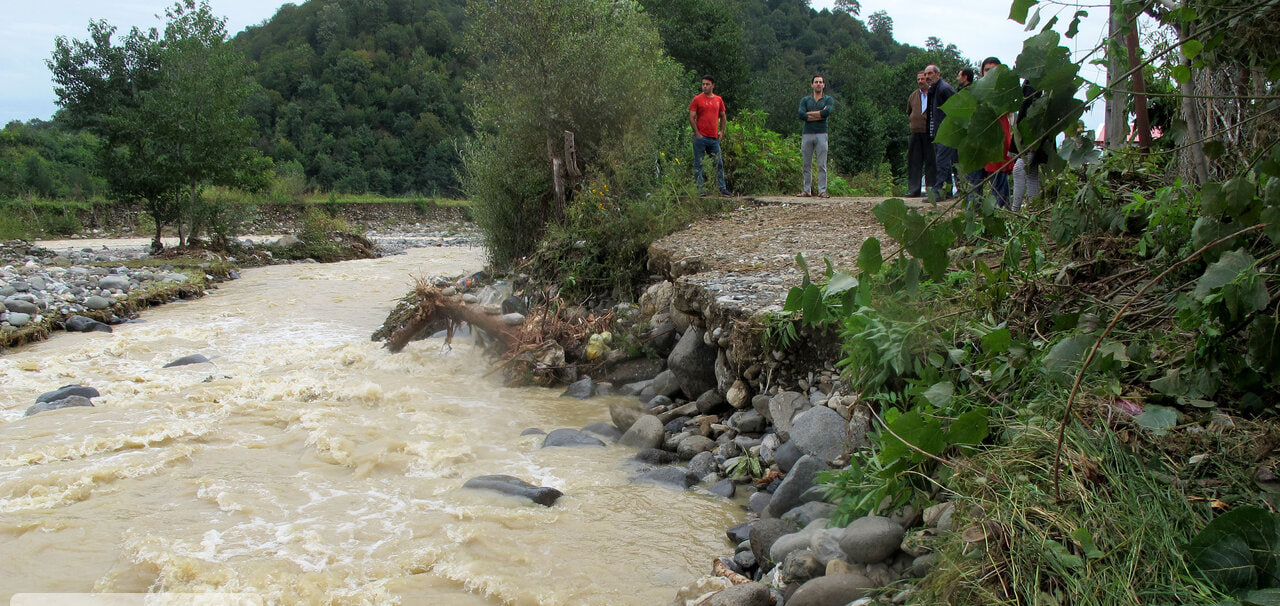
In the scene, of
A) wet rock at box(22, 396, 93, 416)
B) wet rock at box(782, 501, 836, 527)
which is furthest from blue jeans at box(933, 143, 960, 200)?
wet rock at box(22, 396, 93, 416)

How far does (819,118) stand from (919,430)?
8.80 metres

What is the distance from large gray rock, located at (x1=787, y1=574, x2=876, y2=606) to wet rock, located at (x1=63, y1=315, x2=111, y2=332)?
1087cm

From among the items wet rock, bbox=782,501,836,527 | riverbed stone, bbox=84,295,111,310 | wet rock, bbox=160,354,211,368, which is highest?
riverbed stone, bbox=84,295,111,310

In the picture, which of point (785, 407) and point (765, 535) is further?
point (785, 407)

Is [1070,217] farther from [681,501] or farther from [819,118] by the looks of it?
[819,118]

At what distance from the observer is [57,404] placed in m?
6.24

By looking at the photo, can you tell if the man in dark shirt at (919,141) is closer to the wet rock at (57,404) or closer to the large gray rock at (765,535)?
the large gray rock at (765,535)

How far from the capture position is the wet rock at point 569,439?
517 centimetres

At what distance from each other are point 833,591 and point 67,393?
685cm

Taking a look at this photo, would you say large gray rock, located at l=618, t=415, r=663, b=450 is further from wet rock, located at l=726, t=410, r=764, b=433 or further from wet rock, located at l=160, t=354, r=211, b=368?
wet rock, located at l=160, t=354, r=211, b=368

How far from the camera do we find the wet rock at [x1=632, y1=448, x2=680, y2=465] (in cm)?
482

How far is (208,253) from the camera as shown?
18109mm

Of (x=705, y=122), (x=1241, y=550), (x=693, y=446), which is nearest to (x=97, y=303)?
(x=705, y=122)

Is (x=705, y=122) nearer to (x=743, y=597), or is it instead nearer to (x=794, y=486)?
(x=794, y=486)
